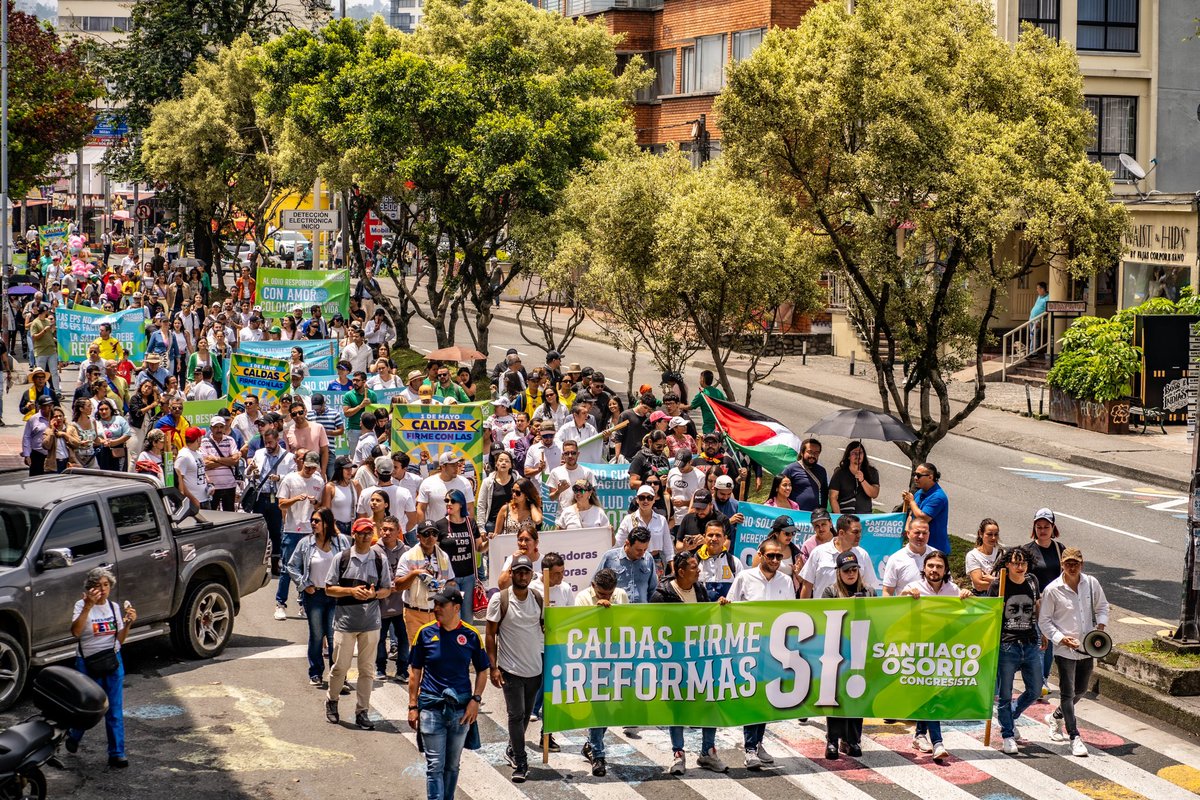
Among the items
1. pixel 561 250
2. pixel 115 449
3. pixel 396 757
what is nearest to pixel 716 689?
pixel 396 757

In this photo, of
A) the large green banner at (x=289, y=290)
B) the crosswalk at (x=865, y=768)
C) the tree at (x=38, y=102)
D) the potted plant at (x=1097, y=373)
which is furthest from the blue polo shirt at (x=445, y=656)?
the tree at (x=38, y=102)

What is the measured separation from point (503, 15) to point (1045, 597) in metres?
25.3

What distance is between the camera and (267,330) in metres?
29.0

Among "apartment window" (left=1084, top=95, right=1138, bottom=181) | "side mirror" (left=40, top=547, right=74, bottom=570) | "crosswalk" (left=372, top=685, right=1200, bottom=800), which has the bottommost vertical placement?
"crosswalk" (left=372, top=685, right=1200, bottom=800)

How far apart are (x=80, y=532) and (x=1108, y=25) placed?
32026mm

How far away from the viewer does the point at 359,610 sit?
42.3ft

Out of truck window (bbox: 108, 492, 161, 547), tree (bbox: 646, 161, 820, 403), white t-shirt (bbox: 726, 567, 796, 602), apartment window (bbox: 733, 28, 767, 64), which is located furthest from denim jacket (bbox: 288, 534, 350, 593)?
apartment window (bbox: 733, 28, 767, 64)

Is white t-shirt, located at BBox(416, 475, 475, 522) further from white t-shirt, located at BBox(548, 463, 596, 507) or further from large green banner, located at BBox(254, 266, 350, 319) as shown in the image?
large green banner, located at BBox(254, 266, 350, 319)

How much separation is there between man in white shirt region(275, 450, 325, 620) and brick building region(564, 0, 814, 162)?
2848 cm

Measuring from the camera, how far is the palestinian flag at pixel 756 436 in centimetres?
1903

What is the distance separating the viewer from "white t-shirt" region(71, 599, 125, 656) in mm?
11570

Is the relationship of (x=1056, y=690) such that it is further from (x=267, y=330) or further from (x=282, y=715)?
(x=267, y=330)

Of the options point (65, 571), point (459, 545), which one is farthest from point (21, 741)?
point (459, 545)

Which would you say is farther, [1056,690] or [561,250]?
[561,250]
